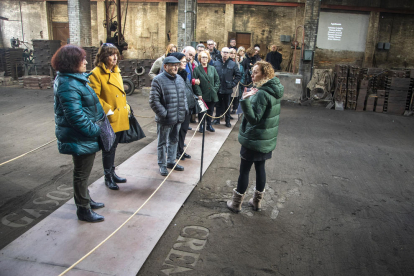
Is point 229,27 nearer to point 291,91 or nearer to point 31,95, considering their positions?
point 291,91

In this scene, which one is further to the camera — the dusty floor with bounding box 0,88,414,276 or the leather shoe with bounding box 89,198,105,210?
the leather shoe with bounding box 89,198,105,210

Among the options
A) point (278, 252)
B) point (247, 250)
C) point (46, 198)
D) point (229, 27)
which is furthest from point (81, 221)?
point (229, 27)

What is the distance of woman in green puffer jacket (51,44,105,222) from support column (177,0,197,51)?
12658 millimetres

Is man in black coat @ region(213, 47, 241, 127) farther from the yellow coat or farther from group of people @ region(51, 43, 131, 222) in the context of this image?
group of people @ region(51, 43, 131, 222)

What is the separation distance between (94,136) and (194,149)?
3.30 meters

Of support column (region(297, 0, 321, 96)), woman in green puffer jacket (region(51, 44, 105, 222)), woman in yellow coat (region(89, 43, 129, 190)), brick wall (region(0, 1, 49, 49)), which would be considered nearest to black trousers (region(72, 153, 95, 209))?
woman in green puffer jacket (region(51, 44, 105, 222))

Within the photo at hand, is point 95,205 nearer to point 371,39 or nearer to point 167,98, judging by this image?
point 167,98

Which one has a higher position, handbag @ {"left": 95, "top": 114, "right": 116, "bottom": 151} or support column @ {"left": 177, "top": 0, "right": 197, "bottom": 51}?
support column @ {"left": 177, "top": 0, "right": 197, "bottom": 51}

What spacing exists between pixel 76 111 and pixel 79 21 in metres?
13.4

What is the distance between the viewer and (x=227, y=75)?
8.04m

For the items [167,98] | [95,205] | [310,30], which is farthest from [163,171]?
[310,30]

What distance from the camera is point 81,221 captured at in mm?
3760

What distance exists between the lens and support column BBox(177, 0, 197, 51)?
49.9ft

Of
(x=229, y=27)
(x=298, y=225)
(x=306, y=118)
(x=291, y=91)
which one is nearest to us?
(x=298, y=225)
